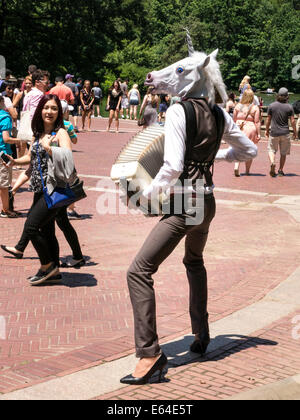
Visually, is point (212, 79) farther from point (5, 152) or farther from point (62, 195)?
point (5, 152)

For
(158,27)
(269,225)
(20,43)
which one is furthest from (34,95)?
(158,27)

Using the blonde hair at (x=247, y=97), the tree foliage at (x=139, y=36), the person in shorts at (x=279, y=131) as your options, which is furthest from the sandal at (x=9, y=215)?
the tree foliage at (x=139, y=36)

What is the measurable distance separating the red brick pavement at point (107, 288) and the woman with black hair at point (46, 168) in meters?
0.36

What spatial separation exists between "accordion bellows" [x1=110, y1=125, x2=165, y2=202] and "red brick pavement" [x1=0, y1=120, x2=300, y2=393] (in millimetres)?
1347

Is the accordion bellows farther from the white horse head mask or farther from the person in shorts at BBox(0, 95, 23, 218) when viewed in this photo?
the person in shorts at BBox(0, 95, 23, 218)

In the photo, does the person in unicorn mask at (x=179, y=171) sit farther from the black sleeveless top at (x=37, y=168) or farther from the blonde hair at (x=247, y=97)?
the blonde hair at (x=247, y=97)

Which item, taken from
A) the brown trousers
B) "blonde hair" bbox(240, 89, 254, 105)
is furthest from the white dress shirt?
"blonde hair" bbox(240, 89, 254, 105)

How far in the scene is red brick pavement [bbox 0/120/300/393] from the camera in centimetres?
507

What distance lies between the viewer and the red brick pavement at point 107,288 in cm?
Result: 507

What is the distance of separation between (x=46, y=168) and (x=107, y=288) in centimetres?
134

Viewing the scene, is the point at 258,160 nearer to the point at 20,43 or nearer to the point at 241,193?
the point at 241,193

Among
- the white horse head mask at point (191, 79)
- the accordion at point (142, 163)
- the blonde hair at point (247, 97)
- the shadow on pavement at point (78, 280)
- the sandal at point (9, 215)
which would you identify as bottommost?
the shadow on pavement at point (78, 280)

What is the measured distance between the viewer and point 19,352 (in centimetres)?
507
